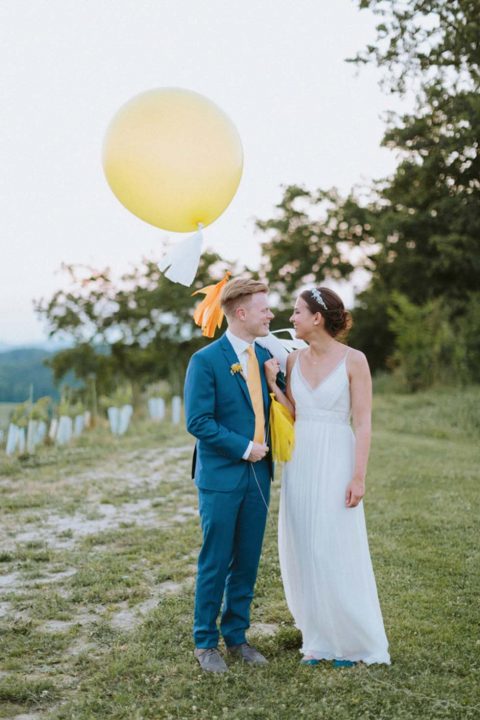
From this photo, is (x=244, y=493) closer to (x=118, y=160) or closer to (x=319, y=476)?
(x=319, y=476)

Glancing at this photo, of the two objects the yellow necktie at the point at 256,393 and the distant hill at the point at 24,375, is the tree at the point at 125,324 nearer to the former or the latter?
the distant hill at the point at 24,375

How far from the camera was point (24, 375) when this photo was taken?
16156 millimetres

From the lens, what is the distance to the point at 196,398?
385 cm

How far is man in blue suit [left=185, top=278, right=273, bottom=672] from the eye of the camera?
3.86 metres

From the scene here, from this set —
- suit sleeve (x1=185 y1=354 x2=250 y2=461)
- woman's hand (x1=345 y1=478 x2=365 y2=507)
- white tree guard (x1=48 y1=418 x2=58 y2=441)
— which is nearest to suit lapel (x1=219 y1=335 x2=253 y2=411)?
suit sleeve (x1=185 y1=354 x2=250 y2=461)

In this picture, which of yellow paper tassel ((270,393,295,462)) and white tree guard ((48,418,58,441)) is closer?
yellow paper tassel ((270,393,295,462))

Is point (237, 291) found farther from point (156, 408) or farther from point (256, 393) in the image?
point (156, 408)

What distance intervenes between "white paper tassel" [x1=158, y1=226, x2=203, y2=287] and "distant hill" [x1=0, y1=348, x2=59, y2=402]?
7181mm

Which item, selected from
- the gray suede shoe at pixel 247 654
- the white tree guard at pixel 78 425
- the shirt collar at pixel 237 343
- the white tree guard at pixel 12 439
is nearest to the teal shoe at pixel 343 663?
the gray suede shoe at pixel 247 654

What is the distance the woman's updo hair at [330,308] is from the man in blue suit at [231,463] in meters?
0.23

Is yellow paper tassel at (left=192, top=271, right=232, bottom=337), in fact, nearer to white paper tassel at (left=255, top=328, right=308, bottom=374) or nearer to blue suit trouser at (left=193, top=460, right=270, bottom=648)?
white paper tassel at (left=255, top=328, right=308, bottom=374)

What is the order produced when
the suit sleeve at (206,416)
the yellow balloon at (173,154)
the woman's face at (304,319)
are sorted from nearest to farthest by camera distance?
the suit sleeve at (206,416) → the woman's face at (304,319) → the yellow balloon at (173,154)

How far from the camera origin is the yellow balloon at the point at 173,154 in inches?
168

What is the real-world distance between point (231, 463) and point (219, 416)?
237mm
